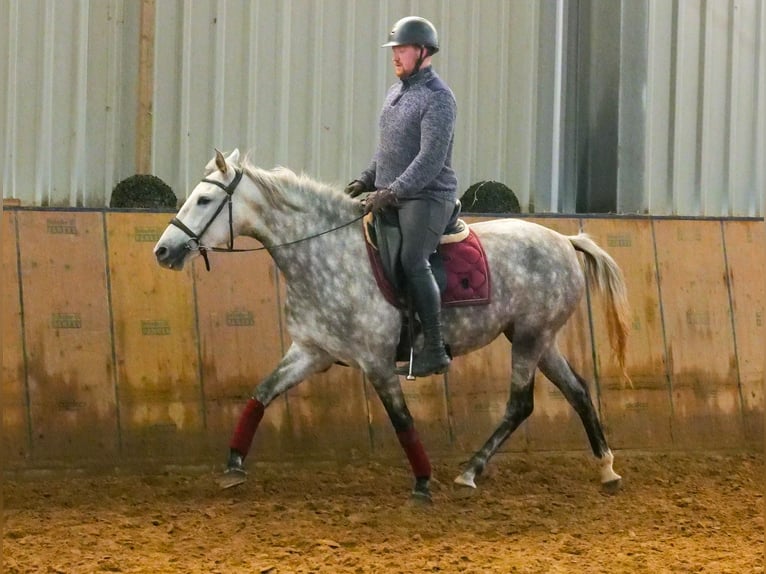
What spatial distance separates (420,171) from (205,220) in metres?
1.03

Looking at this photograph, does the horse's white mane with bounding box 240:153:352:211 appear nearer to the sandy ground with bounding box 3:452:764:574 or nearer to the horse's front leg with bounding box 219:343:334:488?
the horse's front leg with bounding box 219:343:334:488

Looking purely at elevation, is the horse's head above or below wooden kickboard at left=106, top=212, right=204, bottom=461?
above

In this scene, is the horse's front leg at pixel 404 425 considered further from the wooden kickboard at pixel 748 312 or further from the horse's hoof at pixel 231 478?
the wooden kickboard at pixel 748 312

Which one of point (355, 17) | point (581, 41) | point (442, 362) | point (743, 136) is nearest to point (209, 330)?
point (442, 362)

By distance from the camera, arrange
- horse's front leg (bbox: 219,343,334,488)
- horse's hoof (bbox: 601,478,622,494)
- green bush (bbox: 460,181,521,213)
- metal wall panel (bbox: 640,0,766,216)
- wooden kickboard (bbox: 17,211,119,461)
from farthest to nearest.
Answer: metal wall panel (bbox: 640,0,766,216) → green bush (bbox: 460,181,521,213) → wooden kickboard (bbox: 17,211,119,461) → horse's hoof (bbox: 601,478,622,494) → horse's front leg (bbox: 219,343,334,488)

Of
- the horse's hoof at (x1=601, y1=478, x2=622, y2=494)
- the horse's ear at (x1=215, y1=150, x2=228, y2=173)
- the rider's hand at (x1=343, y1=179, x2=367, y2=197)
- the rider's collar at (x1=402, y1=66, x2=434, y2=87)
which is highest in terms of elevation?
the rider's collar at (x1=402, y1=66, x2=434, y2=87)

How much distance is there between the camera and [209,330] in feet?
19.3

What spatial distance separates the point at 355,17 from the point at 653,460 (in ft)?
13.5

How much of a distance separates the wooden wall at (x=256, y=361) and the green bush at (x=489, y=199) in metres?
1.07

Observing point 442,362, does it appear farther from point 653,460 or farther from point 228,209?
point 653,460

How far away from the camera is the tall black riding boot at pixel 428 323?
472cm

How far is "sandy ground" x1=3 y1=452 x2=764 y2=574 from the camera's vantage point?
3936 mm

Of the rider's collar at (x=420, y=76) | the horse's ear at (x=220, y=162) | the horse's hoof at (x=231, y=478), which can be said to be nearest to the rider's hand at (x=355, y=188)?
the rider's collar at (x=420, y=76)

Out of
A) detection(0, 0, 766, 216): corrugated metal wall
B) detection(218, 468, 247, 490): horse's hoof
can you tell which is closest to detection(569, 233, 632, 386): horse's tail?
detection(218, 468, 247, 490): horse's hoof
